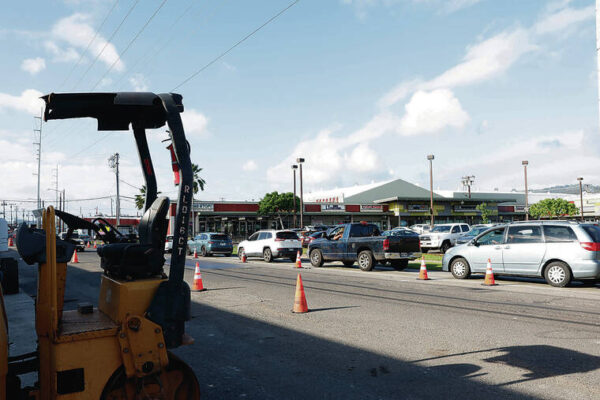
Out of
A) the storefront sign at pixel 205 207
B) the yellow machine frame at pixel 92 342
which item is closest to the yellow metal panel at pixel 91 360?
the yellow machine frame at pixel 92 342

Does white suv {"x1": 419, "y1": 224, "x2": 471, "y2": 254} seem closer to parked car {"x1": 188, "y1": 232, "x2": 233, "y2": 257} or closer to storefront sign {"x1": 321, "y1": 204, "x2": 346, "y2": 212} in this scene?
parked car {"x1": 188, "y1": 232, "x2": 233, "y2": 257}

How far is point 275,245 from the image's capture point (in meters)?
24.2

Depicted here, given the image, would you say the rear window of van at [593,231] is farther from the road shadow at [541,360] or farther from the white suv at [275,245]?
the white suv at [275,245]

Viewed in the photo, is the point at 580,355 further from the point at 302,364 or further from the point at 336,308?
the point at 336,308

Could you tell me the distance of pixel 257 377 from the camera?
5172 millimetres

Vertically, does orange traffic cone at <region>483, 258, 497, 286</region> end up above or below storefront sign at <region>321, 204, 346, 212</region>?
below

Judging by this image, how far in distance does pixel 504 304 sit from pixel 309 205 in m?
51.6

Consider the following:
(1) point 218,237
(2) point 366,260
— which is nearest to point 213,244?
(1) point 218,237

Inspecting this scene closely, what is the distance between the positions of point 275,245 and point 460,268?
37.5 ft

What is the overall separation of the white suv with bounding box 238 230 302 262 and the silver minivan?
10811 mm

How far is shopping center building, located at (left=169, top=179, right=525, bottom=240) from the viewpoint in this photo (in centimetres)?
5853

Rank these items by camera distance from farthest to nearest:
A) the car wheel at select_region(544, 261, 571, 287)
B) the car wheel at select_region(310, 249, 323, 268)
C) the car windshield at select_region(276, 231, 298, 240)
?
the car windshield at select_region(276, 231, 298, 240) < the car wheel at select_region(310, 249, 323, 268) < the car wheel at select_region(544, 261, 571, 287)

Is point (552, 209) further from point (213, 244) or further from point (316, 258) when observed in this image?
point (316, 258)

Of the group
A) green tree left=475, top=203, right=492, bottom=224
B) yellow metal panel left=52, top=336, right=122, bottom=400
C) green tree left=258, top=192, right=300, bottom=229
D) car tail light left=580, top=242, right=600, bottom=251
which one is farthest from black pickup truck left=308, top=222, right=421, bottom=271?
green tree left=475, top=203, right=492, bottom=224
